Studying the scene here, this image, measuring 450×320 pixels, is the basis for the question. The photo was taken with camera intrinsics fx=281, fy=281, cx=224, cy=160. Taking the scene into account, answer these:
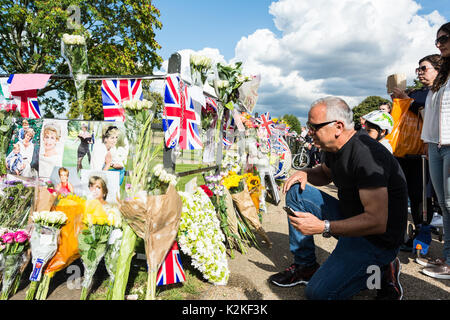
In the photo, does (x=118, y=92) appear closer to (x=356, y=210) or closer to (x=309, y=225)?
(x=309, y=225)

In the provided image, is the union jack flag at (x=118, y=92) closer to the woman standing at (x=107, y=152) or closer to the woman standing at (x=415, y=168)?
the woman standing at (x=107, y=152)

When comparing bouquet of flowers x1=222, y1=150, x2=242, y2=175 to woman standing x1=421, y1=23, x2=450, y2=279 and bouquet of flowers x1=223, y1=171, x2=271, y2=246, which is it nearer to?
bouquet of flowers x1=223, y1=171, x2=271, y2=246

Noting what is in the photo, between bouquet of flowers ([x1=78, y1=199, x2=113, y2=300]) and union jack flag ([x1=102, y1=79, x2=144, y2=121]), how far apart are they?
1.08m

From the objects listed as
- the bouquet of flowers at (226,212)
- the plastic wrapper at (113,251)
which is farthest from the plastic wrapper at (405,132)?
the plastic wrapper at (113,251)

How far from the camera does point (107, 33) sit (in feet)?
41.2

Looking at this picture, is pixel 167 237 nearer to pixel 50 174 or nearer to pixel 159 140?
pixel 159 140

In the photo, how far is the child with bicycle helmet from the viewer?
126 inches

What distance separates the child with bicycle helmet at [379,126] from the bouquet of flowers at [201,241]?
2.15 metres

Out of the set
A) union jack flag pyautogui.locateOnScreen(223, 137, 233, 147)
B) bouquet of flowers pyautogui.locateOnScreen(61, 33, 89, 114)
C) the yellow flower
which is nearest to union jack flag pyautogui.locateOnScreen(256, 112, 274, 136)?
union jack flag pyautogui.locateOnScreen(223, 137, 233, 147)

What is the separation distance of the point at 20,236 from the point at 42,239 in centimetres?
24

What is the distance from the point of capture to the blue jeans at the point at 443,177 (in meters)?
2.44

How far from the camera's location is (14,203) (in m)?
2.34

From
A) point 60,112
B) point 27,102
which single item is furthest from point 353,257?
point 60,112

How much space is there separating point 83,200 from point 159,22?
13.5 meters
